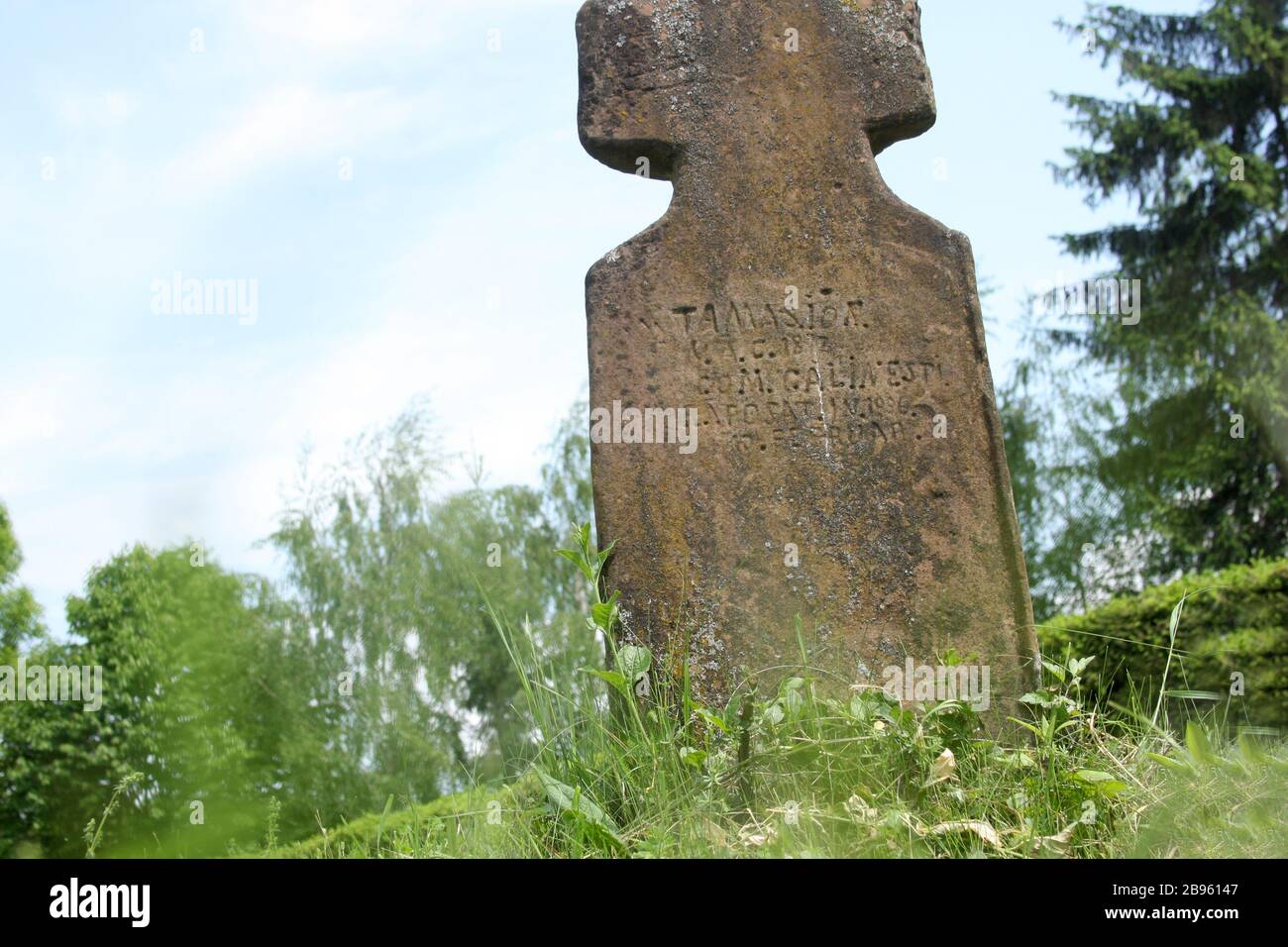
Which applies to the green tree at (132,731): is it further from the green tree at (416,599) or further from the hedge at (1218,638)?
the hedge at (1218,638)

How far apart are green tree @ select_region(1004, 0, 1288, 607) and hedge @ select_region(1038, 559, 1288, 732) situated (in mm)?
8055

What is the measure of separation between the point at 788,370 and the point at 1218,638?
6092 millimetres

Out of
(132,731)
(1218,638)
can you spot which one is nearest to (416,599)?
(132,731)

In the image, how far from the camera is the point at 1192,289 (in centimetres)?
1830

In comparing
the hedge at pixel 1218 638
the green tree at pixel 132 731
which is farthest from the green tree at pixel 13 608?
the hedge at pixel 1218 638

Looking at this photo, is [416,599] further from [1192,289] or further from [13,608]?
[1192,289]

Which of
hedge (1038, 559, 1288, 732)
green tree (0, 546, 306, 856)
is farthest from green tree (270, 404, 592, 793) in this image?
hedge (1038, 559, 1288, 732)

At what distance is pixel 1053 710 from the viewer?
3.41 m

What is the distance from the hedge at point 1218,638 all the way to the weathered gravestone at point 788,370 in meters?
3.98

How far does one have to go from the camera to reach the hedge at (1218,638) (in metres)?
7.81
